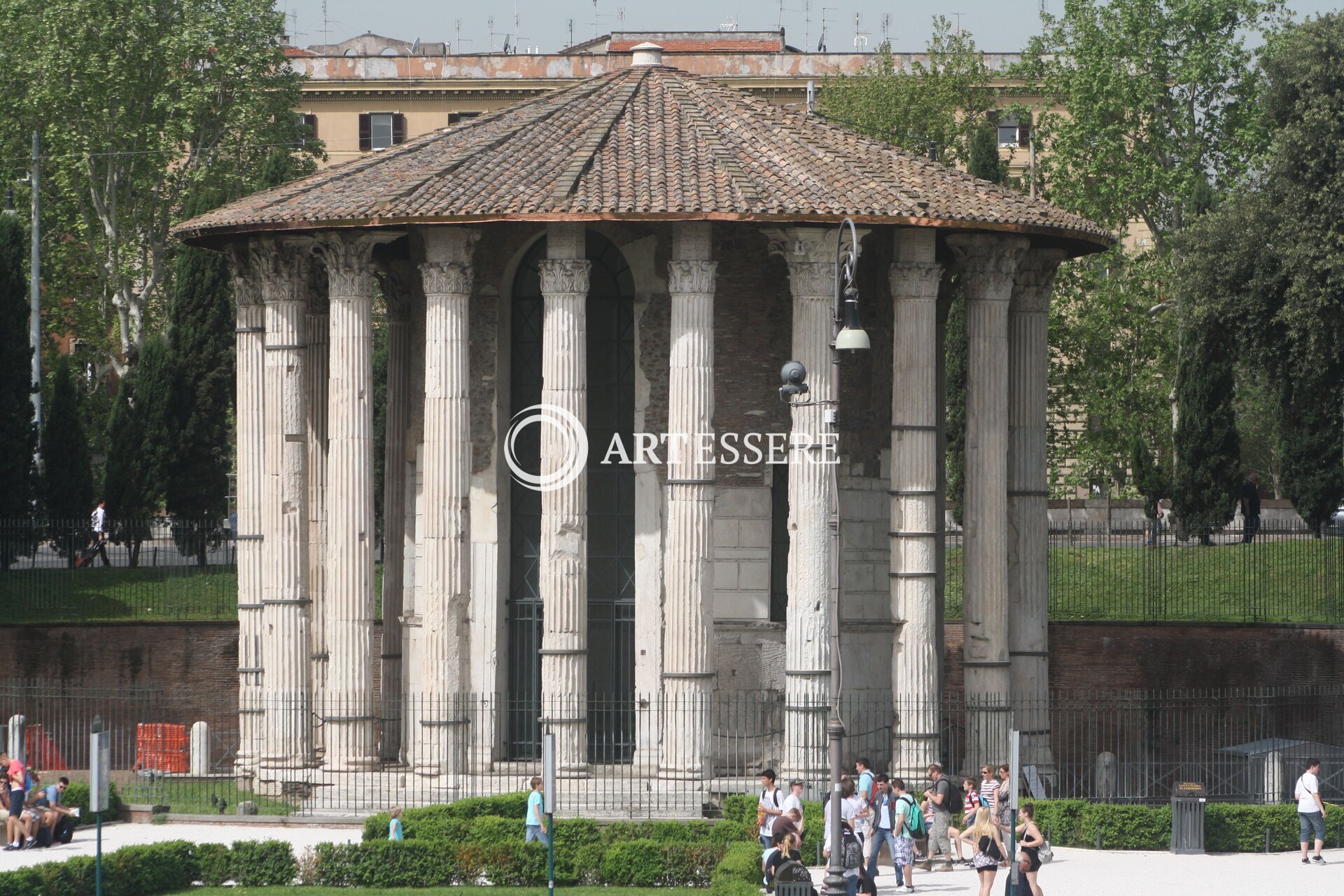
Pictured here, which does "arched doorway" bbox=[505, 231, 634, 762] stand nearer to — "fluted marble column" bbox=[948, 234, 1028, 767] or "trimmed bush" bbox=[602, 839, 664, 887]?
"fluted marble column" bbox=[948, 234, 1028, 767]

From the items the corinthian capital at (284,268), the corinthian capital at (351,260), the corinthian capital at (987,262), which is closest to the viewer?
the corinthian capital at (351,260)

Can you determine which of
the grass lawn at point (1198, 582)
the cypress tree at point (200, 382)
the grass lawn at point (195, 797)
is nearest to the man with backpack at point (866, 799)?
the grass lawn at point (195, 797)

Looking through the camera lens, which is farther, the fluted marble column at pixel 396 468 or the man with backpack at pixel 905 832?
the fluted marble column at pixel 396 468

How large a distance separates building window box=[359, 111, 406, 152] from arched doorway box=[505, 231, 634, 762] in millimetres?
41096

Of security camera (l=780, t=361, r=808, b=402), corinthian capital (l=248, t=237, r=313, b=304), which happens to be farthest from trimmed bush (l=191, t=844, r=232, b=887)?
corinthian capital (l=248, t=237, r=313, b=304)

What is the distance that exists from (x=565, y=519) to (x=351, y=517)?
3297mm

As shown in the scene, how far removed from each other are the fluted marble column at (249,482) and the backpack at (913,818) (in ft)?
37.5

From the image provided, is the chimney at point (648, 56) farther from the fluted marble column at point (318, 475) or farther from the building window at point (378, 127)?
the building window at point (378, 127)

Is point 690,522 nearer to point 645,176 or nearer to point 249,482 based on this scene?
point 645,176

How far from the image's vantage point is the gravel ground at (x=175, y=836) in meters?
28.6

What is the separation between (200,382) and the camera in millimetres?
50125

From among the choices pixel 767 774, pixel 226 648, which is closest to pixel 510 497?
pixel 767 774

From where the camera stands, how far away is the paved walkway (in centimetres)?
2669

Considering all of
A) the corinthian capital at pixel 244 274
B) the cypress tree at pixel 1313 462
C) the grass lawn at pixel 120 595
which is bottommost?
the grass lawn at pixel 120 595
